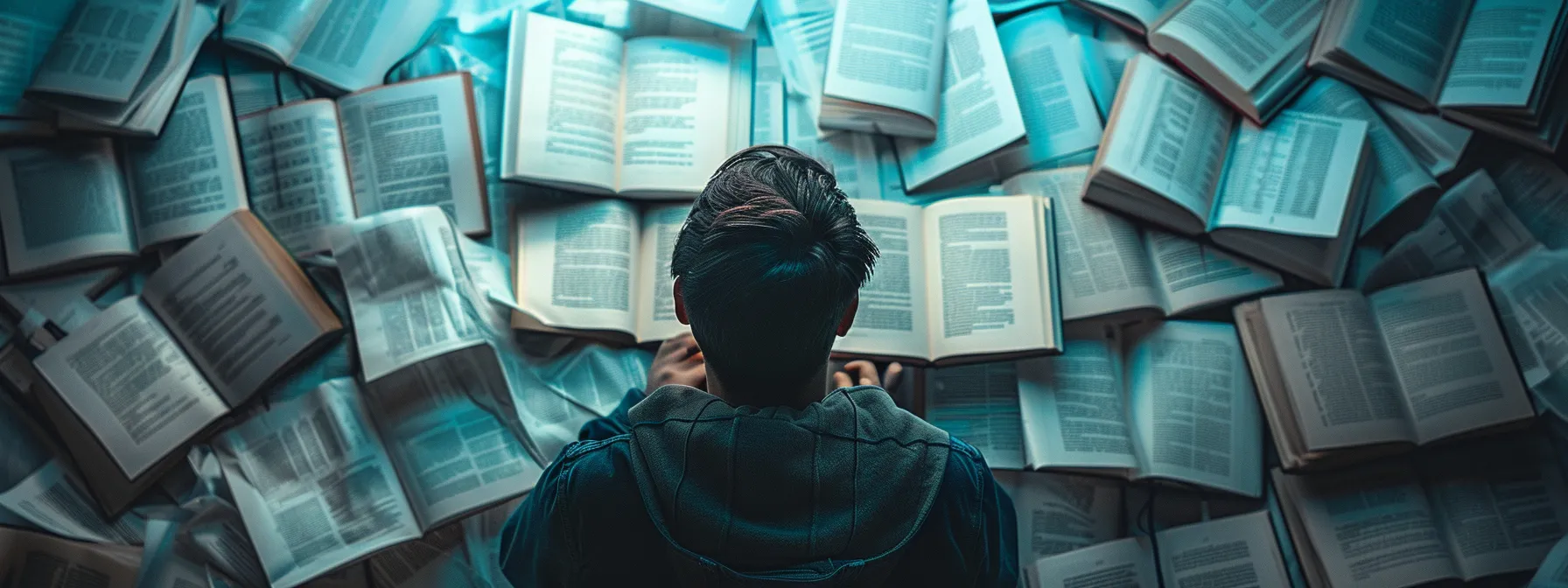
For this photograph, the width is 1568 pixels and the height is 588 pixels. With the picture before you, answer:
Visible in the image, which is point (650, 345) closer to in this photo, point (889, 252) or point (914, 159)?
point (889, 252)

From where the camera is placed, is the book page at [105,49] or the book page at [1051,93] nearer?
the book page at [105,49]

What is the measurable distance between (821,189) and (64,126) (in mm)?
1285

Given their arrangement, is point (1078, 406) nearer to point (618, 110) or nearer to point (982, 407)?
point (982, 407)

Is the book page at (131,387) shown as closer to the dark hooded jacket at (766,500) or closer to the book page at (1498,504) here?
the dark hooded jacket at (766,500)

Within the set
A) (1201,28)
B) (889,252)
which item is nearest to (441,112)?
(889,252)

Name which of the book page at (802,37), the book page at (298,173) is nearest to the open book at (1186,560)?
the book page at (802,37)

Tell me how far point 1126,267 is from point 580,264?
2.64ft

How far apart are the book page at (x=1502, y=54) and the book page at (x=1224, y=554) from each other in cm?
68

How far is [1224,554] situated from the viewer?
62.8 inches

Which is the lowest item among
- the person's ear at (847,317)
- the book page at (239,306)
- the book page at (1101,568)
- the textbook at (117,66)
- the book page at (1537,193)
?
the book page at (1101,568)

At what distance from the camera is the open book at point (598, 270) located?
1635mm

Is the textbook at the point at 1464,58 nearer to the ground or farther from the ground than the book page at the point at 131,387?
farther from the ground

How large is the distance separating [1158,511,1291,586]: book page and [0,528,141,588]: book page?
1.41m

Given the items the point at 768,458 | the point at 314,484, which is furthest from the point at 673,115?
the point at 768,458
